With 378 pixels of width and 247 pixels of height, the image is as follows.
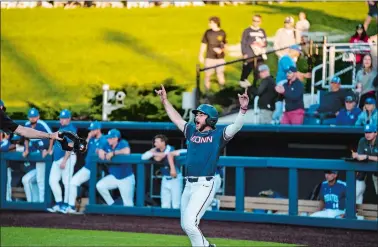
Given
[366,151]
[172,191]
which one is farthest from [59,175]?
[366,151]

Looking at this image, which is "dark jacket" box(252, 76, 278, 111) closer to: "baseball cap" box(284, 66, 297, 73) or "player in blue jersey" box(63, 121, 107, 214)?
"baseball cap" box(284, 66, 297, 73)

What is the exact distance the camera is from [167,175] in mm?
13453

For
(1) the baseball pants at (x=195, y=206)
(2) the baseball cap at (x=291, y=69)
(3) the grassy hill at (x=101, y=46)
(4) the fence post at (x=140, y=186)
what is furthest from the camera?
(3) the grassy hill at (x=101, y=46)

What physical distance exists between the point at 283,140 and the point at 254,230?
11.0 feet

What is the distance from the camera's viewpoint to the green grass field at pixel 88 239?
10.4 m

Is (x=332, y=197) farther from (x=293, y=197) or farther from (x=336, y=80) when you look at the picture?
(x=336, y=80)

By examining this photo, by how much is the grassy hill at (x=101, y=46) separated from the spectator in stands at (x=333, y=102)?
234 cm

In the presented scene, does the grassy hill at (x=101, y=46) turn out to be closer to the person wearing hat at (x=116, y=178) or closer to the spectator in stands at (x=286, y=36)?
the spectator in stands at (x=286, y=36)

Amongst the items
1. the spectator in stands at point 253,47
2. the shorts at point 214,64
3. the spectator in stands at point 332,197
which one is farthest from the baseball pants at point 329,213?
the shorts at point 214,64

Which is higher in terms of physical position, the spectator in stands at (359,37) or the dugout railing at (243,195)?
the spectator in stands at (359,37)

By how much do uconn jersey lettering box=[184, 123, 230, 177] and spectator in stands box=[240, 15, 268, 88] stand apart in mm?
6509

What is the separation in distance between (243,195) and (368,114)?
2355 millimetres

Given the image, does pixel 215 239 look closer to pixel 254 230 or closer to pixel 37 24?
pixel 254 230

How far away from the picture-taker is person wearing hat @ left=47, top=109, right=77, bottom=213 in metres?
13.9
